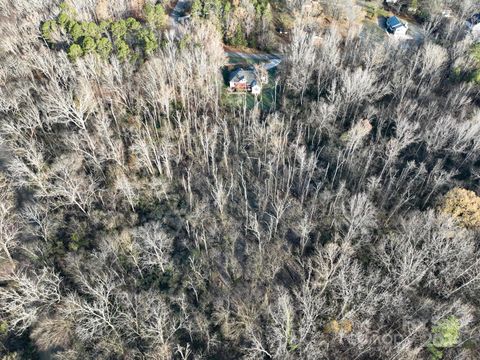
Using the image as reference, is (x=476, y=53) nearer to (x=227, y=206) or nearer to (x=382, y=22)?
(x=382, y=22)

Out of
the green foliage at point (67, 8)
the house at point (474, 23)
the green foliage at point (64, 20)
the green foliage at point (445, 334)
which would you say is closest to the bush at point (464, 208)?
the green foliage at point (445, 334)

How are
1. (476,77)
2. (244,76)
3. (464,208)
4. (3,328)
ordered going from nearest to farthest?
(3,328) → (464,208) → (476,77) → (244,76)

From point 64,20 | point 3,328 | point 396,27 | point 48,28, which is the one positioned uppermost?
point 64,20

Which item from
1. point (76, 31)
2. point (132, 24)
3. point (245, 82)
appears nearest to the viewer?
point (76, 31)

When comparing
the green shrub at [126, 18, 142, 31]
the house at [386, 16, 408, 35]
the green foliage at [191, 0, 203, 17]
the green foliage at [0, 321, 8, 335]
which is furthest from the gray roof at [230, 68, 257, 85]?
the green foliage at [0, 321, 8, 335]

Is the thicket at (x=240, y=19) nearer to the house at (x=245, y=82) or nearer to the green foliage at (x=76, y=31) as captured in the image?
the house at (x=245, y=82)

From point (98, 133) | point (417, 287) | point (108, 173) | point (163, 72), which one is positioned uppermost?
point (163, 72)

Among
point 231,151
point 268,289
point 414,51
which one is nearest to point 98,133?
point 231,151


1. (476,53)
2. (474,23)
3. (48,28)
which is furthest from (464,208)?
(48,28)

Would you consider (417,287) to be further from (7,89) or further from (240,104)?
(7,89)
